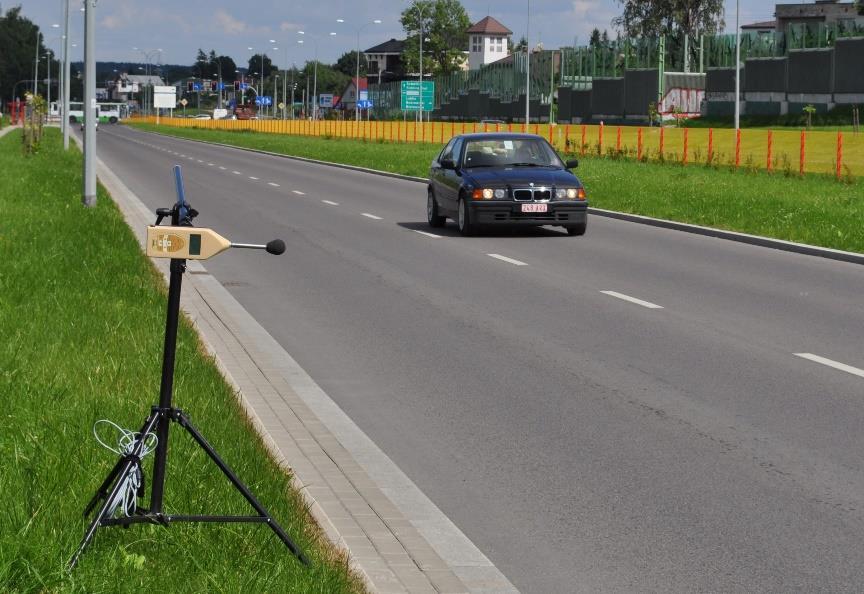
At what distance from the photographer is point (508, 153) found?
74.8 feet

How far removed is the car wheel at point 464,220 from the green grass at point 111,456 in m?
8.58

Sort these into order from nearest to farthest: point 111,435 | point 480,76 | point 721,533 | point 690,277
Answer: point 721,533 → point 111,435 → point 690,277 → point 480,76

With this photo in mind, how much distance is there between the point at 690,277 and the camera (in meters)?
16.3

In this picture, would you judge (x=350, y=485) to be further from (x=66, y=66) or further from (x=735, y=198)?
(x=66, y=66)

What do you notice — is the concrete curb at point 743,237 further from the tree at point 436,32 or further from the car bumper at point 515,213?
the tree at point 436,32

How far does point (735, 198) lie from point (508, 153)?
713 cm

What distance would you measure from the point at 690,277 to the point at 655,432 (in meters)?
8.53

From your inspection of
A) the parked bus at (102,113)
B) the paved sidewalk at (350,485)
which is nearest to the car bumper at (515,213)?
the paved sidewalk at (350,485)

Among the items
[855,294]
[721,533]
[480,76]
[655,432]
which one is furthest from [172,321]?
[480,76]

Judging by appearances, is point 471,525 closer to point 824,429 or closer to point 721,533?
point 721,533

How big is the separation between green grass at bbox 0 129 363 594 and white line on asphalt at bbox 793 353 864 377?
164 inches

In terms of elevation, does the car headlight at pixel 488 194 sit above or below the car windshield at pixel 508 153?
below

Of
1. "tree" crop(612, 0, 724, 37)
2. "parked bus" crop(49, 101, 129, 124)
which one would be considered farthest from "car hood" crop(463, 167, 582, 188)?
"parked bus" crop(49, 101, 129, 124)

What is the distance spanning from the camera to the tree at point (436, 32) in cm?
18725
